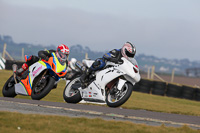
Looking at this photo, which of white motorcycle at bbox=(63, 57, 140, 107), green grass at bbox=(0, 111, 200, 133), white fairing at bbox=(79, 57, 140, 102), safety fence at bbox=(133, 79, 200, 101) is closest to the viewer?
green grass at bbox=(0, 111, 200, 133)

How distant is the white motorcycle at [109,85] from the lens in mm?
9555

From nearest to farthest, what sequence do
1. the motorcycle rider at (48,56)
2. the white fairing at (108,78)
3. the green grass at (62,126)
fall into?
the green grass at (62,126) < the white fairing at (108,78) < the motorcycle rider at (48,56)

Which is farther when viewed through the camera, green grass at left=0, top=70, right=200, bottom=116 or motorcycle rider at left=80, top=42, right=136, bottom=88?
green grass at left=0, top=70, right=200, bottom=116

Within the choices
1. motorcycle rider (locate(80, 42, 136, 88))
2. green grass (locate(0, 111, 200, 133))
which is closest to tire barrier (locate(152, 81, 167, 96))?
motorcycle rider (locate(80, 42, 136, 88))

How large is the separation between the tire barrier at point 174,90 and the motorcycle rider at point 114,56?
11621mm

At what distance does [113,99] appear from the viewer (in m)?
9.71

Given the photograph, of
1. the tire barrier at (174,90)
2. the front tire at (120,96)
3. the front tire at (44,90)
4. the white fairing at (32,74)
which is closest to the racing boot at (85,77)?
the front tire at (44,90)

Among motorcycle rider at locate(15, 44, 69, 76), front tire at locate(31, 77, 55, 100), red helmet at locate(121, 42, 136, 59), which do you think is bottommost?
front tire at locate(31, 77, 55, 100)

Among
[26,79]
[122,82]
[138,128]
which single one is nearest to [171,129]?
[138,128]

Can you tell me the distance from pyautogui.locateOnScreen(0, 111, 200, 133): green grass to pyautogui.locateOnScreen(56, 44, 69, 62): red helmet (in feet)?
15.0

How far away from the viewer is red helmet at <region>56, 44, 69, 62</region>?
35.0 feet

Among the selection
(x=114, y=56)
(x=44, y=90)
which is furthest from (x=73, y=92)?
(x=114, y=56)

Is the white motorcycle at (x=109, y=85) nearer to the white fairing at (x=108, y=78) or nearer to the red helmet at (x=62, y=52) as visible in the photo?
the white fairing at (x=108, y=78)

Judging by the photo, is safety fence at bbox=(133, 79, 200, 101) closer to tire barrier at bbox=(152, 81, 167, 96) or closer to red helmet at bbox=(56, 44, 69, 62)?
tire barrier at bbox=(152, 81, 167, 96)
